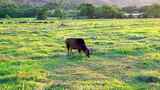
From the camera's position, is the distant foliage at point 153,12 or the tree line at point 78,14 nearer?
the tree line at point 78,14

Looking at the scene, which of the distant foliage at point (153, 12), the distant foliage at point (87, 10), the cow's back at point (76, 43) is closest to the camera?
the cow's back at point (76, 43)

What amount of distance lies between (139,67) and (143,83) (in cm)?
454

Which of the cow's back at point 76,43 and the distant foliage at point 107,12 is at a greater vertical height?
the cow's back at point 76,43

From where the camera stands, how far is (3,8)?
99.9m

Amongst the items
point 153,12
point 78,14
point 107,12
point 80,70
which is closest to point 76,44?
point 80,70

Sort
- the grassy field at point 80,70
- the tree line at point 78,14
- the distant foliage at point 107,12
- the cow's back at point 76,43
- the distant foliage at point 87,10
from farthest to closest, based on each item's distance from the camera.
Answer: the distant foliage at point 107,12
the distant foliage at point 87,10
the tree line at point 78,14
the cow's back at point 76,43
the grassy field at point 80,70

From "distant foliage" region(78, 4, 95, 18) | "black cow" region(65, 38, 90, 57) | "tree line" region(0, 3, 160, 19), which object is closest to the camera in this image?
"black cow" region(65, 38, 90, 57)

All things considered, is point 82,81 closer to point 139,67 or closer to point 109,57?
point 139,67

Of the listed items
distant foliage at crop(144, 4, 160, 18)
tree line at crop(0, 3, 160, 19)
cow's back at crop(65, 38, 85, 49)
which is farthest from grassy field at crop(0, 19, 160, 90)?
distant foliage at crop(144, 4, 160, 18)

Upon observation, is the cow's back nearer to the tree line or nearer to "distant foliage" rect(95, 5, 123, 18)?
the tree line

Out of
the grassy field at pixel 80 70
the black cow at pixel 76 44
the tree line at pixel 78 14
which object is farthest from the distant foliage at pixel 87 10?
the black cow at pixel 76 44

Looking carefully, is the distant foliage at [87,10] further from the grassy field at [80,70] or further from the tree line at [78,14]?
the grassy field at [80,70]

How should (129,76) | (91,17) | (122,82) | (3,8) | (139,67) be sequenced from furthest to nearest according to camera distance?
(91,17) < (3,8) < (139,67) < (129,76) < (122,82)

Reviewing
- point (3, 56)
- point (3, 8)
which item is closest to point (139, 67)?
point (3, 56)
